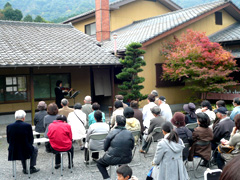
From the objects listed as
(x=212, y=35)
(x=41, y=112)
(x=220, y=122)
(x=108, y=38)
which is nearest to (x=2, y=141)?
(x=41, y=112)

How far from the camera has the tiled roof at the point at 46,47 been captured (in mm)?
10766

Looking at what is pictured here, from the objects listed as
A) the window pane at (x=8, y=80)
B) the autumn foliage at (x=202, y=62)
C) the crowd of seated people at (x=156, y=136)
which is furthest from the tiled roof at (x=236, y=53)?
the window pane at (x=8, y=80)

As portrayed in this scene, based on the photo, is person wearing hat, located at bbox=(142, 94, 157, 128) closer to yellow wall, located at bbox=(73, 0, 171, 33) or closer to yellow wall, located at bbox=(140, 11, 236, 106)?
yellow wall, located at bbox=(140, 11, 236, 106)

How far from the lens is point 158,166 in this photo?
14.4 feet

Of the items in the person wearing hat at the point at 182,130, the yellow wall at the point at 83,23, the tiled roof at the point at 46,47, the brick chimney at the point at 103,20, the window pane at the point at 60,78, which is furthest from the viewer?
the yellow wall at the point at 83,23

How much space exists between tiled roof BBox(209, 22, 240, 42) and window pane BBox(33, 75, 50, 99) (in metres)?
8.98

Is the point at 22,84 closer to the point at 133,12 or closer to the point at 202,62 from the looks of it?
the point at 202,62

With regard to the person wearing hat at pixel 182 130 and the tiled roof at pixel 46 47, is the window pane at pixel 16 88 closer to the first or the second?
the tiled roof at pixel 46 47

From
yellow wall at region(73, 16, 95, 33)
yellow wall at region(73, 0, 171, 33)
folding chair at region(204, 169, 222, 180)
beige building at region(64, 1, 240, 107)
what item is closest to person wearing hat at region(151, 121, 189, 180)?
folding chair at region(204, 169, 222, 180)

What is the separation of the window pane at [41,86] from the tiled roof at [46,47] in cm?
158

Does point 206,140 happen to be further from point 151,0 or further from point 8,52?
point 151,0

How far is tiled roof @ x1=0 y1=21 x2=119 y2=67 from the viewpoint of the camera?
424 inches

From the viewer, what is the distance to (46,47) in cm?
1248

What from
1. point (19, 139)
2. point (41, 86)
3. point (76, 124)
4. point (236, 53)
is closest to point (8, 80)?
point (41, 86)
